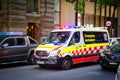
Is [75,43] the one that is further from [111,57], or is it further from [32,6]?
[32,6]

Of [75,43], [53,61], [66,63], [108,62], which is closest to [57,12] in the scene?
[75,43]

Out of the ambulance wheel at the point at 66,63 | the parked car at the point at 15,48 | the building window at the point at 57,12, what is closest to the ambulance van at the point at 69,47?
the ambulance wheel at the point at 66,63

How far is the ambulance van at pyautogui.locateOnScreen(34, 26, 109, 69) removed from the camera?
46.2 feet

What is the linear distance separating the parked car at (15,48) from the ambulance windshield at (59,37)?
5.23 feet

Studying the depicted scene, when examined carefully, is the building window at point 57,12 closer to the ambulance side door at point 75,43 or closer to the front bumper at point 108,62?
the ambulance side door at point 75,43

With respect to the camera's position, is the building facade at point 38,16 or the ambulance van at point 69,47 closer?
the ambulance van at point 69,47

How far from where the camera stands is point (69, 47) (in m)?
14.5

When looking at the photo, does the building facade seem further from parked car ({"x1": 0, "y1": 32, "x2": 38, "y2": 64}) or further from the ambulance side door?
the ambulance side door

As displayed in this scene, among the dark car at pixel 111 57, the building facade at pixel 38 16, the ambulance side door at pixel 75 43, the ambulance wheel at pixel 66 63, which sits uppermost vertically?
the building facade at pixel 38 16

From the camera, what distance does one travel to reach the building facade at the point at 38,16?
23047mm

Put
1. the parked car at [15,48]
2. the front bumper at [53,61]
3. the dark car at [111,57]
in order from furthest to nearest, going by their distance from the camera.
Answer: the parked car at [15,48]
the front bumper at [53,61]
the dark car at [111,57]

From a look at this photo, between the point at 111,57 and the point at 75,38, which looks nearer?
the point at 111,57

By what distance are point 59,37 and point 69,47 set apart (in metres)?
0.85

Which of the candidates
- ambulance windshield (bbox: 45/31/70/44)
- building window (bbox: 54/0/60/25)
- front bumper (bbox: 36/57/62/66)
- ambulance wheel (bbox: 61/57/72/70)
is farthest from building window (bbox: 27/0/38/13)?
front bumper (bbox: 36/57/62/66)
